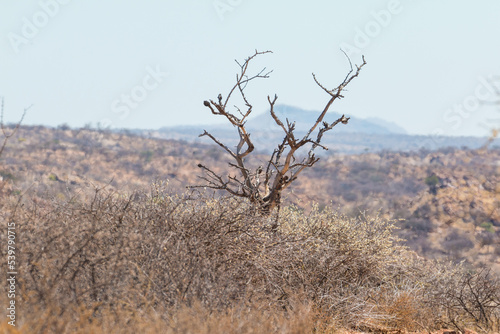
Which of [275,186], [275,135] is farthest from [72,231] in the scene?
[275,135]

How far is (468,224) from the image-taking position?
1297 inches

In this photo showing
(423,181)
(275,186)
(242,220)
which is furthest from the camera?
(423,181)

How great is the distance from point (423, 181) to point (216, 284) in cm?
4646

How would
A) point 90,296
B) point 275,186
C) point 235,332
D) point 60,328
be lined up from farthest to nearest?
point 275,186 < point 90,296 < point 235,332 < point 60,328

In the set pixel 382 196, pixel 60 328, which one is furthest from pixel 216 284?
pixel 382 196

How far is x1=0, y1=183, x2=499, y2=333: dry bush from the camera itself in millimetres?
4695

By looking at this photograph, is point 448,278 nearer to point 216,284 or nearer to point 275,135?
point 216,284

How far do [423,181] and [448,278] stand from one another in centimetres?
4088

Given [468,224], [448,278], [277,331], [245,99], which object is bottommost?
[468,224]

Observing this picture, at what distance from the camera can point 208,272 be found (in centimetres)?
548

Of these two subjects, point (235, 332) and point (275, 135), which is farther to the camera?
point (275, 135)

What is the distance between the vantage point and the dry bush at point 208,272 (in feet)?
15.4

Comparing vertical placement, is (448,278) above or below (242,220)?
below

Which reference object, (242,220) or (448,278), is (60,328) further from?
(448,278)
